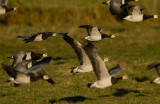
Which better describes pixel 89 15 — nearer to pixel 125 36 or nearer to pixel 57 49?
pixel 125 36

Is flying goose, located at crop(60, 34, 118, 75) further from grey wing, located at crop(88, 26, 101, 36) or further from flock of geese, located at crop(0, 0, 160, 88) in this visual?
grey wing, located at crop(88, 26, 101, 36)

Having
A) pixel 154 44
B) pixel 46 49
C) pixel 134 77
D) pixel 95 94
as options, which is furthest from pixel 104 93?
pixel 154 44

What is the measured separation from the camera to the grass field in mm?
13797

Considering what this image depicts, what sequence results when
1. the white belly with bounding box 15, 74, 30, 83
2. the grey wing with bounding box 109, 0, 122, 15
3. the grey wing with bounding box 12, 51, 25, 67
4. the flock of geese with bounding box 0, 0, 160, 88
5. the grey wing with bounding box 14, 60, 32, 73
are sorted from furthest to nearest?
the grey wing with bounding box 109, 0, 122, 15 < the grey wing with bounding box 12, 51, 25, 67 < the grey wing with bounding box 14, 60, 32, 73 < the white belly with bounding box 15, 74, 30, 83 < the flock of geese with bounding box 0, 0, 160, 88

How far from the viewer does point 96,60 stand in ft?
37.3

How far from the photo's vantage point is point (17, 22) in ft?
112

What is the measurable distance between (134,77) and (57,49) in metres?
9.42

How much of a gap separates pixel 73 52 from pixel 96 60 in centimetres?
1368

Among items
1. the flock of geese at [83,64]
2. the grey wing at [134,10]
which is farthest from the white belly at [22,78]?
the grey wing at [134,10]

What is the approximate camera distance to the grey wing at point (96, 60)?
37.1 ft

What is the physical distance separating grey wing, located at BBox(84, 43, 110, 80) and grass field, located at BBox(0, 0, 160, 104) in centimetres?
135

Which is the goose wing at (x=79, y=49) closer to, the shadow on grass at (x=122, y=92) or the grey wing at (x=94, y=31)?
the grey wing at (x=94, y=31)

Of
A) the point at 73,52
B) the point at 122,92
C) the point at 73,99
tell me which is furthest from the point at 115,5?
the point at 73,52

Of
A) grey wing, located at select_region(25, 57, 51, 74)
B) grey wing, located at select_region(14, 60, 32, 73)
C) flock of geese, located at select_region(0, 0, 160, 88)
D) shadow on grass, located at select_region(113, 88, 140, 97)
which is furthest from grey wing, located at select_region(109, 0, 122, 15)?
grey wing, located at select_region(25, 57, 51, 74)
